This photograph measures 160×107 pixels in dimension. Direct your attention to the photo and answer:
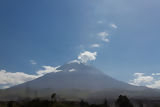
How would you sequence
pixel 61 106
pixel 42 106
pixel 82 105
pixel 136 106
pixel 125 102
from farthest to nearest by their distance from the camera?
pixel 136 106
pixel 82 105
pixel 125 102
pixel 61 106
pixel 42 106

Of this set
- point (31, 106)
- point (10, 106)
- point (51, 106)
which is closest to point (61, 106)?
point (51, 106)

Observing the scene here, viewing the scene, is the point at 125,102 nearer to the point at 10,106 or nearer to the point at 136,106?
the point at 10,106

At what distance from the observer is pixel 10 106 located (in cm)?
6200

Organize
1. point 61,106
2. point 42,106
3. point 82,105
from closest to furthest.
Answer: point 42,106 → point 61,106 → point 82,105

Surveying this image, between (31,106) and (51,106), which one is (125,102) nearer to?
(51,106)

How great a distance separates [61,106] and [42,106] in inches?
284

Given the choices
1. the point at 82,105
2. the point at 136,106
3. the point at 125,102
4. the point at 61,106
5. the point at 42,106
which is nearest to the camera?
the point at 42,106

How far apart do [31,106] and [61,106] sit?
31.5 feet

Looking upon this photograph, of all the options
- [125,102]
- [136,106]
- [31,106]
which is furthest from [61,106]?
[136,106]

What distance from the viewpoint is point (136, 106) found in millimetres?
148000

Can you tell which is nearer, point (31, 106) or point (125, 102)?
point (31, 106)

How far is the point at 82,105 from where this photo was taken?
83562 mm

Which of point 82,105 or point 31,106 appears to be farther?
point 82,105

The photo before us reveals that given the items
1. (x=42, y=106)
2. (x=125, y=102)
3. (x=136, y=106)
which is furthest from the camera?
(x=136, y=106)
